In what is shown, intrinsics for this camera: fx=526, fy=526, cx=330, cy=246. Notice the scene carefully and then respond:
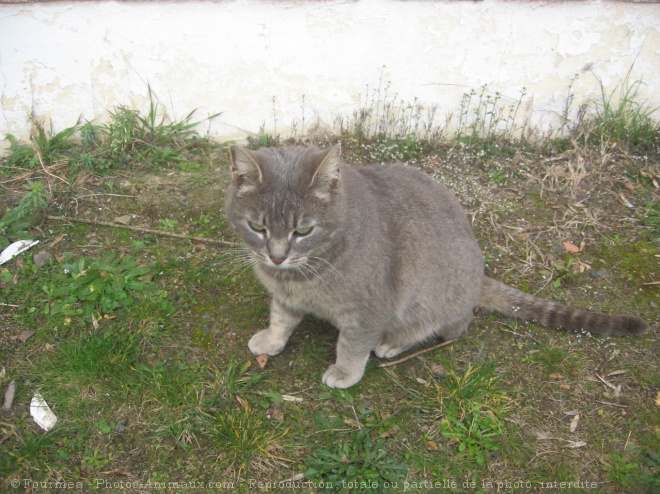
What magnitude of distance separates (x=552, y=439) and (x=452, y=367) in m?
0.71

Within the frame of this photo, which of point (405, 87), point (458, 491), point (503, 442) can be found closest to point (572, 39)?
point (405, 87)

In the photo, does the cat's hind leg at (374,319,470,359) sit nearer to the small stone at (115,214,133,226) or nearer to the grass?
the grass

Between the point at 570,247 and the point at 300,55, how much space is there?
2.92m

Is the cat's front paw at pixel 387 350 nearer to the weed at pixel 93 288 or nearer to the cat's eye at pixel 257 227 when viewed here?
the cat's eye at pixel 257 227

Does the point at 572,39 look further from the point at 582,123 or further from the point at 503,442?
the point at 503,442

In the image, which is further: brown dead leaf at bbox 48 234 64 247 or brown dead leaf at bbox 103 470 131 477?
brown dead leaf at bbox 48 234 64 247

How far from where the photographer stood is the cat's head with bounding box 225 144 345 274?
109 inches

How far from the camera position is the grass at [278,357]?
9.68ft

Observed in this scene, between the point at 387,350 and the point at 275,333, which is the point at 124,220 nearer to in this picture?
the point at 275,333

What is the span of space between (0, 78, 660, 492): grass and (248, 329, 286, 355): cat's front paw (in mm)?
74

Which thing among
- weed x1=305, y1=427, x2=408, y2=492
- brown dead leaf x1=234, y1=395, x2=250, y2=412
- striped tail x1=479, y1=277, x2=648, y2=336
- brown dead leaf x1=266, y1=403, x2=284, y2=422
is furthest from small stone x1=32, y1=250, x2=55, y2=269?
striped tail x1=479, y1=277, x2=648, y2=336

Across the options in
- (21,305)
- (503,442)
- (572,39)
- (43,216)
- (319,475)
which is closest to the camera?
(319,475)

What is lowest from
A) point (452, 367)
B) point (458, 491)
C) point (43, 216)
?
point (458, 491)

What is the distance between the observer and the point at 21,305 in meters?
3.59
